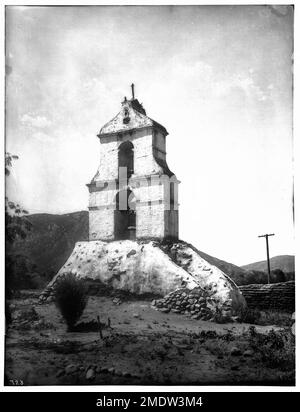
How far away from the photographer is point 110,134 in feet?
33.8

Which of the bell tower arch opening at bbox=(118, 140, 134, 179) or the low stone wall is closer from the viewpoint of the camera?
the low stone wall

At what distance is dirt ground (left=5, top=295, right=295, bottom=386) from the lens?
7.86m

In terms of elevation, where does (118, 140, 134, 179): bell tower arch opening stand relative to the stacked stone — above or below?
above

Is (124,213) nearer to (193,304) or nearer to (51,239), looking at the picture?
(51,239)

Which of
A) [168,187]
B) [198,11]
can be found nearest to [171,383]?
[168,187]

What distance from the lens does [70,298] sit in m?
8.84

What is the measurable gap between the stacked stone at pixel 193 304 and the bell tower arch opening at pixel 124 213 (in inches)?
75.6

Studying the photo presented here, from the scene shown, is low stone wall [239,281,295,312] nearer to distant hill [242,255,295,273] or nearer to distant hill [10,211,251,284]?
distant hill [242,255,295,273]

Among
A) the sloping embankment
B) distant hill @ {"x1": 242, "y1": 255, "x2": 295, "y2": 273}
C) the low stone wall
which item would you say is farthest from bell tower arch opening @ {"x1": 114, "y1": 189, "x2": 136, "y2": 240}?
the low stone wall

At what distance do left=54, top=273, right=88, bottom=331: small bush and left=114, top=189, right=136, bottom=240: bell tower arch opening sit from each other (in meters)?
1.51

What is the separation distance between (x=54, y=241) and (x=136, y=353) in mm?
3053

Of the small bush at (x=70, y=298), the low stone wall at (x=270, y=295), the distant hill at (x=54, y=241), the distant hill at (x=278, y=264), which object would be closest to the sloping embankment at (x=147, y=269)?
the distant hill at (x=54, y=241)

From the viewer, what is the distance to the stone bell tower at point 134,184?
980 cm
